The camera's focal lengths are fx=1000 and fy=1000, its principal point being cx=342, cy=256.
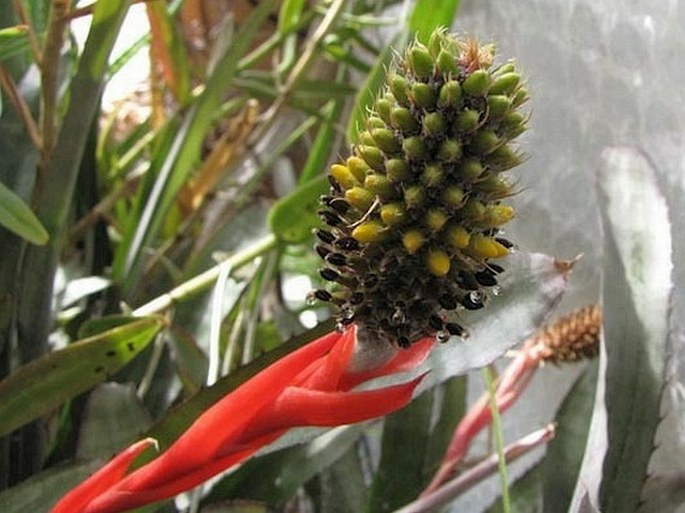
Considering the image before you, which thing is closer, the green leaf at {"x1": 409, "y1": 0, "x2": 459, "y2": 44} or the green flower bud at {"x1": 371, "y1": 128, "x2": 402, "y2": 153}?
the green flower bud at {"x1": 371, "y1": 128, "x2": 402, "y2": 153}

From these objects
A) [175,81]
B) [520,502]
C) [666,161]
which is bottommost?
[520,502]

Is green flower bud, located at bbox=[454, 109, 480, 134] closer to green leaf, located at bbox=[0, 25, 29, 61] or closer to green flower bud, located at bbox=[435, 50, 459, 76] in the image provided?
green flower bud, located at bbox=[435, 50, 459, 76]

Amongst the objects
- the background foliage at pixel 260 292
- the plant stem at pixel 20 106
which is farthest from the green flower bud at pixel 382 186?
the plant stem at pixel 20 106

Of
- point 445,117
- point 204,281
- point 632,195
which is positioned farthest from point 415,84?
point 204,281

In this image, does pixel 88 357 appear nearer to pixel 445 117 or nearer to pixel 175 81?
pixel 445 117

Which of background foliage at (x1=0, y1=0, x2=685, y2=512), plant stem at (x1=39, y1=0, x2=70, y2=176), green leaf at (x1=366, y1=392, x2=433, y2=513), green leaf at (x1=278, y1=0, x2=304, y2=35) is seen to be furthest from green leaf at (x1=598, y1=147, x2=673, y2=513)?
green leaf at (x1=278, y1=0, x2=304, y2=35)

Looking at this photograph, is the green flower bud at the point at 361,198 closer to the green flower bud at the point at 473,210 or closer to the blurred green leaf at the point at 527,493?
the green flower bud at the point at 473,210
